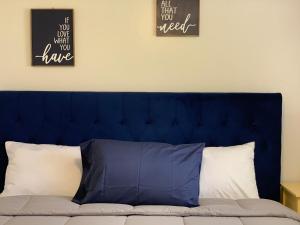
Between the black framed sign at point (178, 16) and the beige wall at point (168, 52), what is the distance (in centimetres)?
5

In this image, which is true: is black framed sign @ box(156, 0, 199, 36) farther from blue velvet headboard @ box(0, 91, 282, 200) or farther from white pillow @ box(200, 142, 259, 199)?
white pillow @ box(200, 142, 259, 199)

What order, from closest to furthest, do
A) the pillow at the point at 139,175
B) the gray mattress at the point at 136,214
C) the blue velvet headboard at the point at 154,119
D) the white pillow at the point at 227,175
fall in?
the gray mattress at the point at 136,214 < the pillow at the point at 139,175 < the white pillow at the point at 227,175 < the blue velvet headboard at the point at 154,119

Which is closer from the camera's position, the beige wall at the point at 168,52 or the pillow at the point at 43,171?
the pillow at the point at 43,171

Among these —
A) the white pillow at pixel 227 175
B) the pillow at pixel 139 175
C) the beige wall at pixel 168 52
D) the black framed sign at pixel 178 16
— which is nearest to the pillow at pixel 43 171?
the pillow at pixel 139 175

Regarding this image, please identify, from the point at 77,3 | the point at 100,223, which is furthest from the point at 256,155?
the point at 77,3

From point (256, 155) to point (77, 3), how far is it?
5.25ft

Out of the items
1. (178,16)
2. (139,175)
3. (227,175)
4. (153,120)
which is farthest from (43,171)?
(178,16)

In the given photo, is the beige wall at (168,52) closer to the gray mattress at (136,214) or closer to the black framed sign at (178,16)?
the black framed sign at (178,16)

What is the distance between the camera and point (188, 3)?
2959 millimetres

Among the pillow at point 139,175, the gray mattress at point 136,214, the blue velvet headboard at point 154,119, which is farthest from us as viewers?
the blue velvet headboard at point 154,119

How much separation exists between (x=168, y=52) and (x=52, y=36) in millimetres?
807

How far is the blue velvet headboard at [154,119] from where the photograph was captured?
9.53 ft

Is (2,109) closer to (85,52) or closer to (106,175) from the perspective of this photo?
(85,52)

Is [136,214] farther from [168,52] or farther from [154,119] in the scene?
[168,52]
